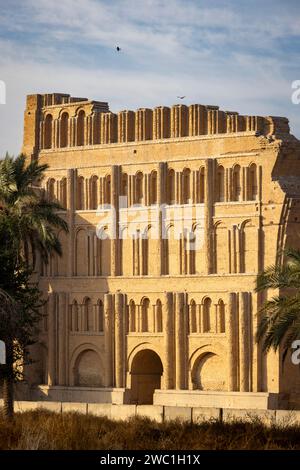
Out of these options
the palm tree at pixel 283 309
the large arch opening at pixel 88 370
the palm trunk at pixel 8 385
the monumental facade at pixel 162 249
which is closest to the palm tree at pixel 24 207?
the palm trunk at pixel 8 385

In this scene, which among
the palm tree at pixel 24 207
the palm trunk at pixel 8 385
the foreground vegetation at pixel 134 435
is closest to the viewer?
the foreground vegetation at pixel 134 435

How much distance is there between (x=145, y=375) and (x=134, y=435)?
21814 millimetres

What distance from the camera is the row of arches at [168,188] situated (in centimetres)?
7075

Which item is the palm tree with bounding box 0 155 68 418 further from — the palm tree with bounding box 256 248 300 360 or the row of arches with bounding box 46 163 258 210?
the palm tree with bounding box 256 248 300 360

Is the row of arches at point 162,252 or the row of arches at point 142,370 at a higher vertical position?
the row of arches at point 162,252

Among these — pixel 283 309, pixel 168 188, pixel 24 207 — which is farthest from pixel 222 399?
pixel 283 309

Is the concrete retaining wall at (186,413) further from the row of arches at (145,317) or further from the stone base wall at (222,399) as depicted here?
the row of arches at (145,317)

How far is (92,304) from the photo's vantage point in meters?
74.9

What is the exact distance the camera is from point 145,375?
74.0 m

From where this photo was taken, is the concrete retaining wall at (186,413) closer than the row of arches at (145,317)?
Yes

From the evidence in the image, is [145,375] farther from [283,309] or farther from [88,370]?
[283,309]

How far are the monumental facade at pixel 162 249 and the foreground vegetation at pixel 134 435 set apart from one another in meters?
14.1

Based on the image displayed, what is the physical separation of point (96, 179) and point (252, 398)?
461 inches
